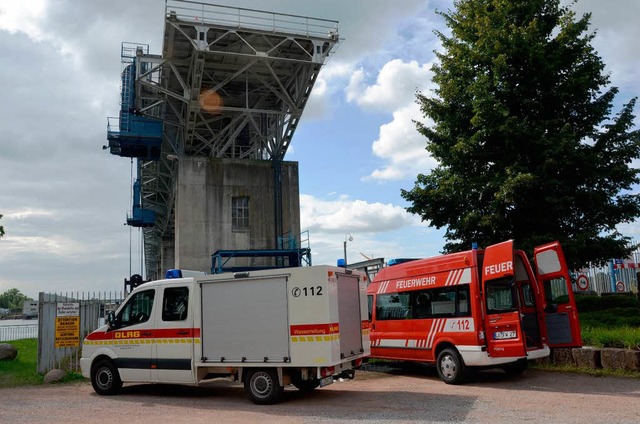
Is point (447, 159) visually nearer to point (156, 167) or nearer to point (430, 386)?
point (430, 386)

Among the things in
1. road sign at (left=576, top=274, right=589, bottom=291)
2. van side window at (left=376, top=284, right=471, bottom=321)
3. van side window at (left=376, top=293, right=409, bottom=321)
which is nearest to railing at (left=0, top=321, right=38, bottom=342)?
van side window at (left=376, top=293, right=409, bottom=321)

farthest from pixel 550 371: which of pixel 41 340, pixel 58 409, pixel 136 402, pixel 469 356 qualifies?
pixel 41 340

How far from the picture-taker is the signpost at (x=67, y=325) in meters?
13.9

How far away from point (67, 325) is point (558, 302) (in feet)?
39.3

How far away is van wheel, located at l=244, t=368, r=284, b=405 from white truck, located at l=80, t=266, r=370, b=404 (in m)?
0.02

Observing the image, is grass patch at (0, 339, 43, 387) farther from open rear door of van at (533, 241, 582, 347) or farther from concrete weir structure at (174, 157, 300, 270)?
concrete weir structure at (174, 157, 300, 270)

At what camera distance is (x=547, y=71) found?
16891 mm

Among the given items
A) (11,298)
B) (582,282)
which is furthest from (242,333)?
(11,298)

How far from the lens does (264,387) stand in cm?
951

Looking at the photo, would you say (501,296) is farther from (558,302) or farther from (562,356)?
(562,356)

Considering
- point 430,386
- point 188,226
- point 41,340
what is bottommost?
point 430,386

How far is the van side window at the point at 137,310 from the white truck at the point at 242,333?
0.8 inches

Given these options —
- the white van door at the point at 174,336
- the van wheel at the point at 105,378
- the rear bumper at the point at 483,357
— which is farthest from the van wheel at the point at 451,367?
the van wheel at the point at 105,378

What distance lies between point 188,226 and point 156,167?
12884 mm
